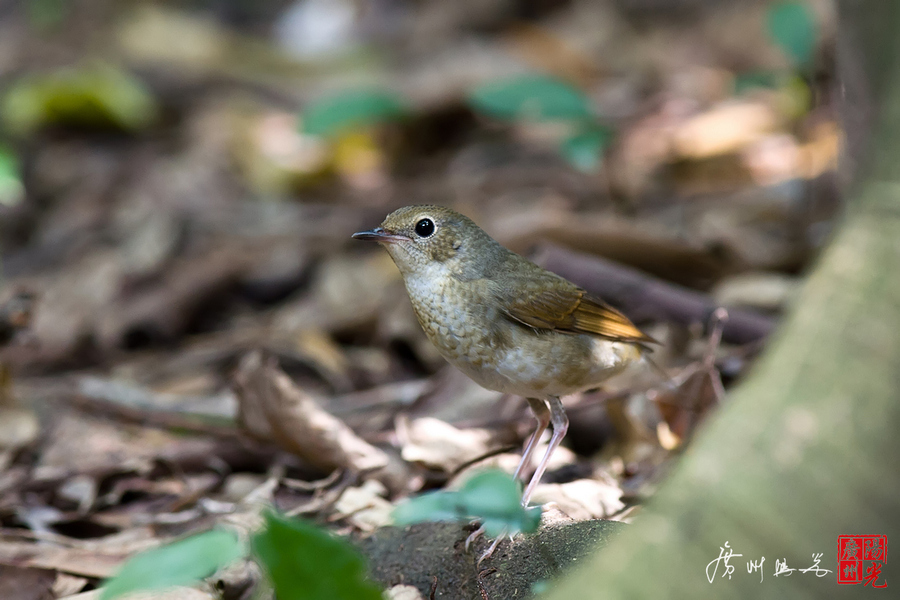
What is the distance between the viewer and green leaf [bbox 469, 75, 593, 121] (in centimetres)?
569

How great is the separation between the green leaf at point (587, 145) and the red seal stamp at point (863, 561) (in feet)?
14.3

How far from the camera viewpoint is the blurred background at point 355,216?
3.91m

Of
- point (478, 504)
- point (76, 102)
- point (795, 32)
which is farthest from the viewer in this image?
point (76, 102)

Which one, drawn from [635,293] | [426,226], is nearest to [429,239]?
[426,226]

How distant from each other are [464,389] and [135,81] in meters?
7.64

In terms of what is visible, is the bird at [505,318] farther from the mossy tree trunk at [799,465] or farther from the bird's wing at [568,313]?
the mossy tree trunk at [799,465]

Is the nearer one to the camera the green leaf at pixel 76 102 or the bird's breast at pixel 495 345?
the bird's breast at pixel 495 345

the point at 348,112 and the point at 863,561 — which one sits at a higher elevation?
the point at 348,112

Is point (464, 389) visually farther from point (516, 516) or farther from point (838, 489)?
point (838, 489)

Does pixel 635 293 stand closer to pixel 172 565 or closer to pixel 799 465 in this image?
pixel 799 465

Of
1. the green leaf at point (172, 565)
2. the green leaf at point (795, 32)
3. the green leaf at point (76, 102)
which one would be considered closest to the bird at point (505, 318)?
the green leaf at point (172, 565)

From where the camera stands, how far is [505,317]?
10.9 feet

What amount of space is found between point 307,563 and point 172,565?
0.95ft

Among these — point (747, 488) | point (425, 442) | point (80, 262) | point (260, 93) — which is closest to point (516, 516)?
point (747, 488)
